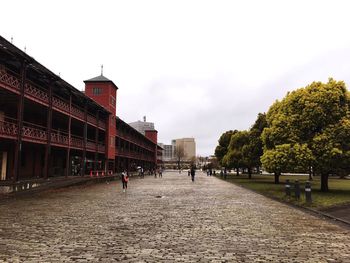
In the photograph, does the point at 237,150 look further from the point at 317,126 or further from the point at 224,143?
the point at 317,126

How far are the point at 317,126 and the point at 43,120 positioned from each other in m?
27.0

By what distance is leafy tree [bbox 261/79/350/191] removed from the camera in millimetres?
20812

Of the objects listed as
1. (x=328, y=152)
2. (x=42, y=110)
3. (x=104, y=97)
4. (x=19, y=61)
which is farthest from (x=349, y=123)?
(x=104, y=97)

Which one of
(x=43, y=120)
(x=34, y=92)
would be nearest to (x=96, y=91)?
(x=43, y=120)

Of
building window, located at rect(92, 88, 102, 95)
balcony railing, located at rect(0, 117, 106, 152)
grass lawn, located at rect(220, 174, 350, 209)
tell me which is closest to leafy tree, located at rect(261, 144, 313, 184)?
grass lawn, located at rect(220, 174, 350, 209)

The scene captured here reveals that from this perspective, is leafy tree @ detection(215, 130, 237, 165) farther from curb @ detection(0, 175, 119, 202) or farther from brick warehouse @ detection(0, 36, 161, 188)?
curb @ detection(0, 175, 119, 202)

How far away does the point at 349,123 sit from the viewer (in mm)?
20547

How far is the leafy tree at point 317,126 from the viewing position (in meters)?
20.8

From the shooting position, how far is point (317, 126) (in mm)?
22359

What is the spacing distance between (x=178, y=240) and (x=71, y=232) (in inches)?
118

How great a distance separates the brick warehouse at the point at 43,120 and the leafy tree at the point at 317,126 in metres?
17.6

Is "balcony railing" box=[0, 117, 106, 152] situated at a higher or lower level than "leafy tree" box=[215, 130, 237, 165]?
lower

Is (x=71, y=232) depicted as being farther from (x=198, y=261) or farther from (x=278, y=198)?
(x=278, y=198)

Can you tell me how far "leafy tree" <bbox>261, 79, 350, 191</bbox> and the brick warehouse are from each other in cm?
1758
